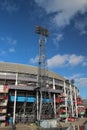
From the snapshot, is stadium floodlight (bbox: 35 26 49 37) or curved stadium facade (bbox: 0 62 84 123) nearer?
curved stadium facade (bbox: 0 62 84 123)

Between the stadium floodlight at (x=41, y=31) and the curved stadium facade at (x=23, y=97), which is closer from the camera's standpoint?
the curved stadium facade at (x=23, y=97)

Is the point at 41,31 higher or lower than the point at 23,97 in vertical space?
higher

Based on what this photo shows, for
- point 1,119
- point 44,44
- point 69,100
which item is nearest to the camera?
point 1,119

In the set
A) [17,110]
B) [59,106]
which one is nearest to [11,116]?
[17,110]

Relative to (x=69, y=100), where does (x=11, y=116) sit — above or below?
below

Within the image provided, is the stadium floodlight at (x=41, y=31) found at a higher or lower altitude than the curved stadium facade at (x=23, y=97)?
higher

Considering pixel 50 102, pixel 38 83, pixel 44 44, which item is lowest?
pixel 50 102

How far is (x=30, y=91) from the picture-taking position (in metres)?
103

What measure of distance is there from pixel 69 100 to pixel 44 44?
38.3 metres

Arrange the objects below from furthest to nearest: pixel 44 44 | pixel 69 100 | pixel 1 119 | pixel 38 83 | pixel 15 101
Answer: pixel 69 100 → pixel 44 44 → pixel 38 83 → pixel 15 101 → pixel 1 119

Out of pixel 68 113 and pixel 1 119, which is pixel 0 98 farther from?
pixel 68 113

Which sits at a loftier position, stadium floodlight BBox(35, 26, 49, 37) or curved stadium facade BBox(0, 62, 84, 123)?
stadium floodlight BBox(35, 26, 49, 37)

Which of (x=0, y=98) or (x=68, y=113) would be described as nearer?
(x=0, y=98)

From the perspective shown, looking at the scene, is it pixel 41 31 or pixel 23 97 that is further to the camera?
pixel 41 31
